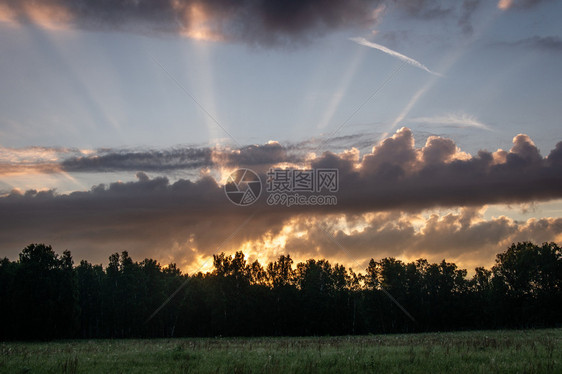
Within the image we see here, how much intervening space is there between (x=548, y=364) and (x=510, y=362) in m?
1.34

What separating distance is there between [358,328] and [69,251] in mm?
59102

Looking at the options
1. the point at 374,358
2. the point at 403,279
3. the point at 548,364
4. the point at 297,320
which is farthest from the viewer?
the point at 403,279

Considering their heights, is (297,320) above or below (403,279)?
below

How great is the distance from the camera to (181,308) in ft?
310

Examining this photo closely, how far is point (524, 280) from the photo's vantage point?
93.6m

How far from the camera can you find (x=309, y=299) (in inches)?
3711

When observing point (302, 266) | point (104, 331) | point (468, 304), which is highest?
point (302, 266)

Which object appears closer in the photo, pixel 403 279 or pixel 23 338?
pixel 23 338

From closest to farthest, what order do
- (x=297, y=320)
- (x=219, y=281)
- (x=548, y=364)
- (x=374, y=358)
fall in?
(x=548, y=364), (x=374, y=358), (x=297, y=320), (x=219, y=281)

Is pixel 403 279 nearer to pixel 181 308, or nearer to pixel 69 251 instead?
pixel 181 308

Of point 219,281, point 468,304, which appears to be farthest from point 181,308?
point 468,304

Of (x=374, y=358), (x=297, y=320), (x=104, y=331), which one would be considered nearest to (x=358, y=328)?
(x=297, y=320)

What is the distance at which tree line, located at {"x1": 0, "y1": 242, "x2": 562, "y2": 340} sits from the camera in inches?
3563

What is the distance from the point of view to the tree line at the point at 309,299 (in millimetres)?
90500
